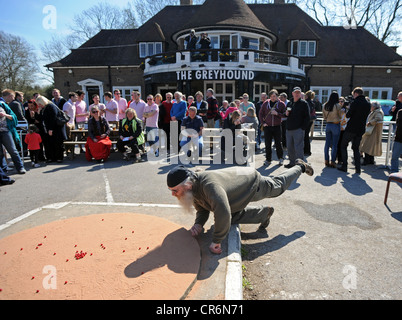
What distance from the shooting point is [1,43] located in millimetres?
34688

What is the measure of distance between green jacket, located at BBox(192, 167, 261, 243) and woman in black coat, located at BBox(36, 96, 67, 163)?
6.96 m

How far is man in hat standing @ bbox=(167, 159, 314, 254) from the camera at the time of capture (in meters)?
3.12

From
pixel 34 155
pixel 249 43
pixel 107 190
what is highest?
pixel 249 43

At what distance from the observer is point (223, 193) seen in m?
3.14

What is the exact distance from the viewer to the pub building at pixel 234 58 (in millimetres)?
20188

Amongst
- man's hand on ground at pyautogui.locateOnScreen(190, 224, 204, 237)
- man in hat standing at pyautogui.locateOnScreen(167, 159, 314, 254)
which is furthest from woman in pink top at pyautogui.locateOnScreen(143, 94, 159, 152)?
man's hand on ground at pyautogui.locateOnScreen(190, 224, 204, 237)

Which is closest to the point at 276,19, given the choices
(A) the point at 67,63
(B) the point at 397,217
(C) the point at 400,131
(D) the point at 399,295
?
(A) the point at 67,63

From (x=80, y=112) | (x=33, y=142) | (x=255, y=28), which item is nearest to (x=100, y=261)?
(x=33, y=142)

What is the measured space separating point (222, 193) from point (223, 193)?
19 millimetres

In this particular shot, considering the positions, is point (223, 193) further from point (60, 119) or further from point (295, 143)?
point (60, 119)

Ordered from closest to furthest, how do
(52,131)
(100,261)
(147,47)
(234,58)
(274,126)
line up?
1. (100,261)
2. (274,126)
3. (52,131)
4. (234,58)
5. (147,47)

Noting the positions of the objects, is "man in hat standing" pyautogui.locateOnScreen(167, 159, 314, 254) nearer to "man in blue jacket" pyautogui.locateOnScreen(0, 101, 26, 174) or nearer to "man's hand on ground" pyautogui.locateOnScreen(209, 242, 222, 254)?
"man's hand on ground" pyautogui.locateOnScreen(209, 242, 222, 254)

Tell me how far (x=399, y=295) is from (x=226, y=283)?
68.3 inches

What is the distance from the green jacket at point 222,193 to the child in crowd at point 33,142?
22.5 ft
